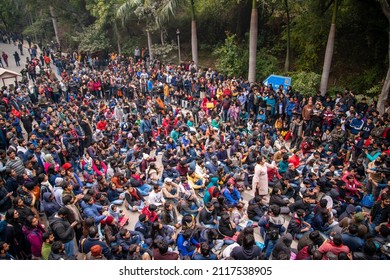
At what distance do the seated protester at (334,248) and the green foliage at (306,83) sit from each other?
1037 centimetres

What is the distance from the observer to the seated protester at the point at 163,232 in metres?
6.93

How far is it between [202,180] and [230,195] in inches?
55.0

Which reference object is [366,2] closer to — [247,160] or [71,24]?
[247,160]

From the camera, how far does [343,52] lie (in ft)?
58.2

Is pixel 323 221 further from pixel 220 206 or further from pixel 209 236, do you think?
pixel 209 236

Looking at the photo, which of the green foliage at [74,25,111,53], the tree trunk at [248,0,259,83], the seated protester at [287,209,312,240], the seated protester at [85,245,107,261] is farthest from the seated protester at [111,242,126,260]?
the green foliage at [74,25,111,53]

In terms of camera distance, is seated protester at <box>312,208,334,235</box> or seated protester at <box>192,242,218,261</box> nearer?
seated protester at <box>192,242,218,261</box>

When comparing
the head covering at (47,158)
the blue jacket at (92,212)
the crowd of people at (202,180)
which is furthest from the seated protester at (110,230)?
the head covering at (47,158)

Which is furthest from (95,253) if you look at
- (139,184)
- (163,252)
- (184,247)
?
(139,184)

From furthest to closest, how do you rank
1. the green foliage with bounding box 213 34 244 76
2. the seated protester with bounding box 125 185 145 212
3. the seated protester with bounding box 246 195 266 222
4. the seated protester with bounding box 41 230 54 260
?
the green foliage with bounding box 213 34 244 76
the seated protester with bounding box 125 185 145 212
the seated protester with bounding box 246 195 266 222
the seated protester with bounding box 41 230 54 260

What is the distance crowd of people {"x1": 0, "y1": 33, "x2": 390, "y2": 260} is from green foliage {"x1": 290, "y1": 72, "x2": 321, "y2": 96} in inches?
39.0

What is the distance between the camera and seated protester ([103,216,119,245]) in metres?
6.68

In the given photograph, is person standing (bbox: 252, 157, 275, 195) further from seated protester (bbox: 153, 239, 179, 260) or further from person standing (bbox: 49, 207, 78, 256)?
person standing (bbox: 49, 207, 78, 256)
